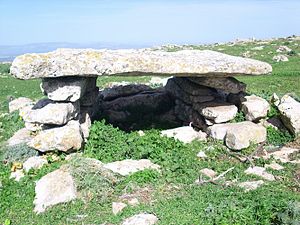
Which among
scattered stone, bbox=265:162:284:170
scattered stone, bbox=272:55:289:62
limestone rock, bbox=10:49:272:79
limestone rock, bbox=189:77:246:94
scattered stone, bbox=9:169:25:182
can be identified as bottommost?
scattered stone, bbox=9:169:25:182

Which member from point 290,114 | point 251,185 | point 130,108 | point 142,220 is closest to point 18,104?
point 130,108

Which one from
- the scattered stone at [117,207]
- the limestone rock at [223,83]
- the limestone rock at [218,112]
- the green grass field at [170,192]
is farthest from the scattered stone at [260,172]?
the limestone rock at [223,83]

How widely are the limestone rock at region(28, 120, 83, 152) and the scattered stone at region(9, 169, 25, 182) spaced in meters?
0.96

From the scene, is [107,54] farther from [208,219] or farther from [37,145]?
Answer: [208,219]

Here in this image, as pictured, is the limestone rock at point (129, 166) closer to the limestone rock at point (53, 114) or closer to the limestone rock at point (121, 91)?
the limestone rock at point (53, 114)

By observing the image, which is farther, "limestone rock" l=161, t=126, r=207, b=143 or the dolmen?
"limestone rock" l=161, t=126, r=207, b=143

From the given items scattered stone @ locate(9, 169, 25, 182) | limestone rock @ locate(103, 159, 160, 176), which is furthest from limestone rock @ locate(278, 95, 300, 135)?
scattered stone @ locate(9, 169, 25, 182)

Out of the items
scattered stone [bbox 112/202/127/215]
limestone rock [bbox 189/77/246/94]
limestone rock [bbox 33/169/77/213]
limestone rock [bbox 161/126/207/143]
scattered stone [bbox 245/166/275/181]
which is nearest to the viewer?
scattered stone [bbox 112/202/127/215]

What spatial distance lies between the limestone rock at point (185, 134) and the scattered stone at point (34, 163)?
14.8ft

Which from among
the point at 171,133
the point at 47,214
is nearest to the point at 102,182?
the point at 47,214

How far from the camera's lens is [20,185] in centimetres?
1181

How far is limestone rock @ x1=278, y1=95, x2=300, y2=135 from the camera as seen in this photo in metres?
14.6

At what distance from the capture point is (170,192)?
10828 millimetres

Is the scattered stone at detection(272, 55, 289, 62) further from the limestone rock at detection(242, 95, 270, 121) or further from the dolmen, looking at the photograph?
the limestone rock at detection(242, 95, 270, 121)
